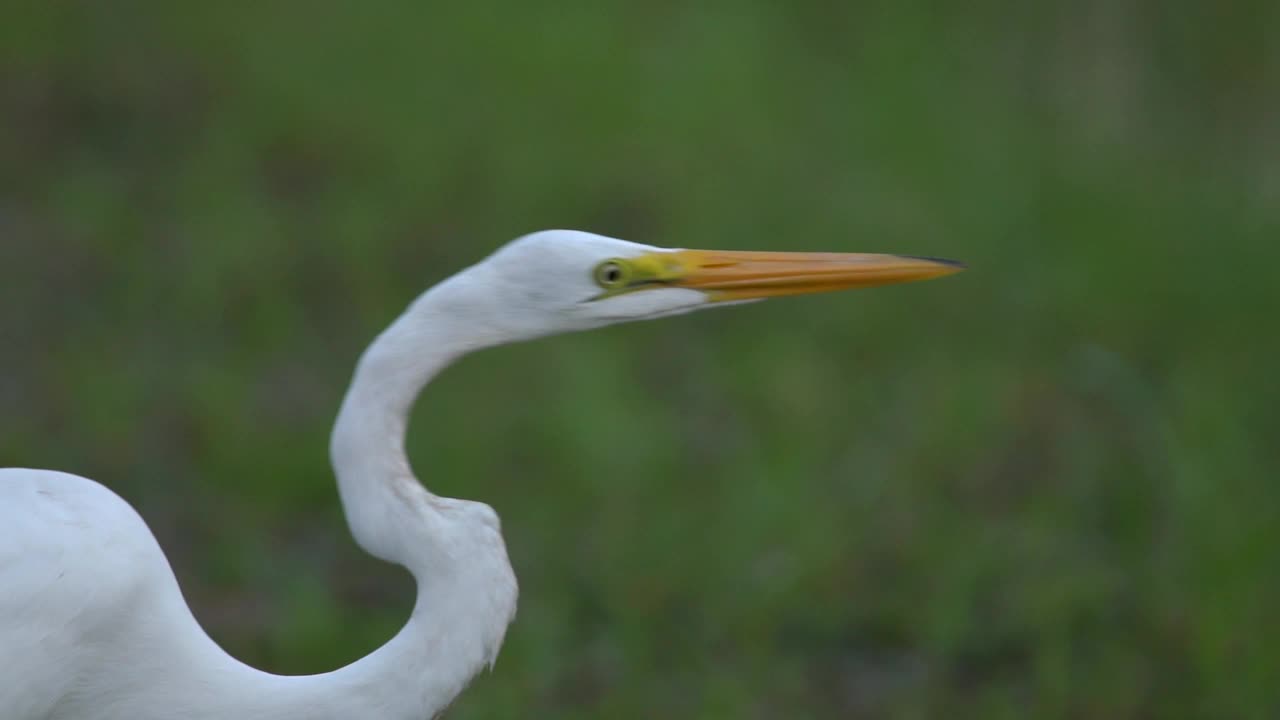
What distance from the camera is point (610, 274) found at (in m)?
2.44

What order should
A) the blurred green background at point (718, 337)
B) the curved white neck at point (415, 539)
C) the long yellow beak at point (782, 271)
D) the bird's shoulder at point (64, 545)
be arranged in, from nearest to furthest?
the curved white neck at point (415, 539), the bird's shoulder at point (64, 545), the long yellow beak at point (782, 271), the blurred green background at point (718, 337)

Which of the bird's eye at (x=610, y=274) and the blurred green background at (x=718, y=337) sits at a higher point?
the bird's eye at (x=610, y=274)

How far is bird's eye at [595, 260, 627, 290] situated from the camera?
2.42m

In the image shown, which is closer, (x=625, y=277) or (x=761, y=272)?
(x=625, y=277)

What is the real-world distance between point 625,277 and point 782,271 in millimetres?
A: 281

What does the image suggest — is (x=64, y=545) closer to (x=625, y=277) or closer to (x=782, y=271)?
(x=625, y=277)

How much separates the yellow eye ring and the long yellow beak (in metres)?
0.08

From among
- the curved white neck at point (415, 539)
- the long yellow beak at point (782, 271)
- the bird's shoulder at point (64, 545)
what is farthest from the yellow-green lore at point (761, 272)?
the bird's shoulder at point (64, 545)

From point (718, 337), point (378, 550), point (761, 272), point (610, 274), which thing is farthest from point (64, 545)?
point (718, 337)

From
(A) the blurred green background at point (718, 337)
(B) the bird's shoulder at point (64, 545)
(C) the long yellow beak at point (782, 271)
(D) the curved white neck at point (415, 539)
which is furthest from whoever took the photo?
(A) the blurred green background at point (718, 337)

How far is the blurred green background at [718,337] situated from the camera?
155 inches

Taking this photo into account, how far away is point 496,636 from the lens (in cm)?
228

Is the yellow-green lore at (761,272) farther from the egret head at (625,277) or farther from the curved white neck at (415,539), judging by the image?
the curved white neck at (415,539)

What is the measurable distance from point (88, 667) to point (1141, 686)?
2384mm
